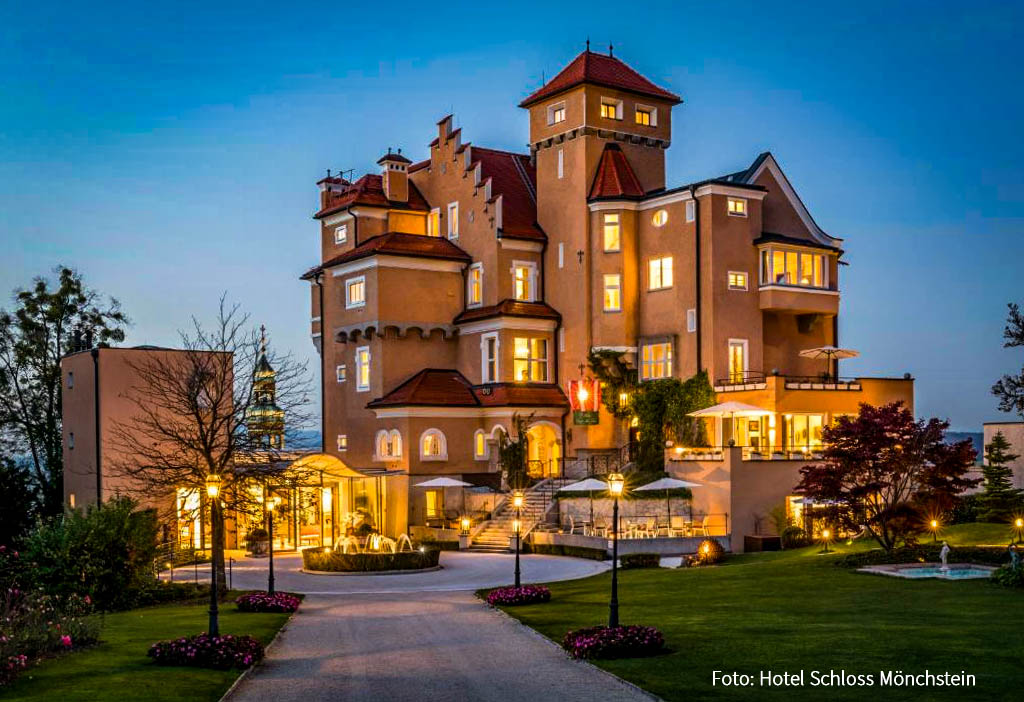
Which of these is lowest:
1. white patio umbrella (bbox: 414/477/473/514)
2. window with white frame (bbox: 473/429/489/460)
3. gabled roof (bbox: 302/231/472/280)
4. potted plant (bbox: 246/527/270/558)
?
potted plant (bbox: 246/527/270/558)

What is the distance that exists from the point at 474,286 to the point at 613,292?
8.36 meters

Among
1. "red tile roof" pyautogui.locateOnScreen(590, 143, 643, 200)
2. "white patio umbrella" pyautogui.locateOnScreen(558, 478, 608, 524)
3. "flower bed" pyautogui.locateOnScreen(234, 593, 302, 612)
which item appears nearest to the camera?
"flower bed" pyautogui.locateOnScreen(234, 593, 302, 612)

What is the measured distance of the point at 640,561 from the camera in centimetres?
3884

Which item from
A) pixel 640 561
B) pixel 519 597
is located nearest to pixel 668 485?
pixel 640 561

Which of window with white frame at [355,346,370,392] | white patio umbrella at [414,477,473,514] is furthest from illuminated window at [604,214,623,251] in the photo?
window with white frame at [355,346,370,392]

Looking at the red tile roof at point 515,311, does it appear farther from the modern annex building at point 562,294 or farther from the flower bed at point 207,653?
the flower bed at point 207,653

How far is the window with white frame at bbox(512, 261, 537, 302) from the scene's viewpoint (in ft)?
188

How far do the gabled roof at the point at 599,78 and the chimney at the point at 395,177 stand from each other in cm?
821

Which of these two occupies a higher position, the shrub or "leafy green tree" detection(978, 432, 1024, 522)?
"leafy green tree" detection(978, 432, 1024, 522)

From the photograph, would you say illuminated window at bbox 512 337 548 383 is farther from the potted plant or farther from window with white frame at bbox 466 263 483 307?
the potted plant

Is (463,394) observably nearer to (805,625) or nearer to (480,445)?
(480,445)

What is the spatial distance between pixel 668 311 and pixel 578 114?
10.8 metres

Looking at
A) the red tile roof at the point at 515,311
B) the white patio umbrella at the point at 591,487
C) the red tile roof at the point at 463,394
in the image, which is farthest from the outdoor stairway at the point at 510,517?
the red tile roof at the point at 515,311

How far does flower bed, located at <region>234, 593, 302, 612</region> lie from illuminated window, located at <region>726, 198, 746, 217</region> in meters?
28.4
